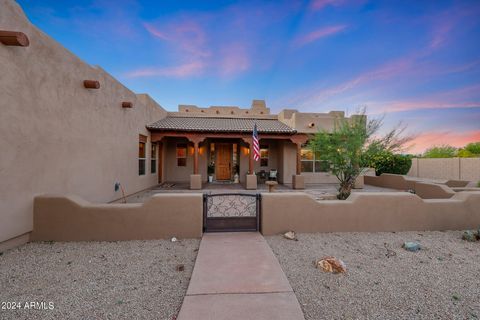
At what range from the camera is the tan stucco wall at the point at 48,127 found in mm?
3439

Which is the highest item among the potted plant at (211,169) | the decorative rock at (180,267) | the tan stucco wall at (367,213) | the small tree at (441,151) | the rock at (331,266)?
the small tree at (441,151)

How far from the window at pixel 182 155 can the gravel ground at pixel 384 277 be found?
9900 millimetres

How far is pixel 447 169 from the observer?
1360cm

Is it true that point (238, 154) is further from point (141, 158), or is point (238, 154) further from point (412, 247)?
point (412, 247)

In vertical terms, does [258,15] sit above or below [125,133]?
above

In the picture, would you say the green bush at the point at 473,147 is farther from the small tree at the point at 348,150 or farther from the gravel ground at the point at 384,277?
the gravel ground at the point at 384,277

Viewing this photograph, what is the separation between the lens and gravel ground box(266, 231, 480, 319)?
2127 millimetres

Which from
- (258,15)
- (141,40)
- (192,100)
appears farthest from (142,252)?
(192,100)

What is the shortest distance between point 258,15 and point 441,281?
1231cm

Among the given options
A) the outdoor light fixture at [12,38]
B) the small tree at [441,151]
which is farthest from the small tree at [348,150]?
the small tree at [441,151]

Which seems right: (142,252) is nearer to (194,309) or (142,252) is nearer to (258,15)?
(194,309)

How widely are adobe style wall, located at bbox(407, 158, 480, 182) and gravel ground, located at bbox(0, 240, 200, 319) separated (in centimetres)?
1869

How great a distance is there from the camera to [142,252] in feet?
11.7

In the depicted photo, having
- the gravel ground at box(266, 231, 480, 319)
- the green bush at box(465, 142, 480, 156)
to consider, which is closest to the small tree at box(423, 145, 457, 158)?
the green bush at box(465, 142, 480, 156)
